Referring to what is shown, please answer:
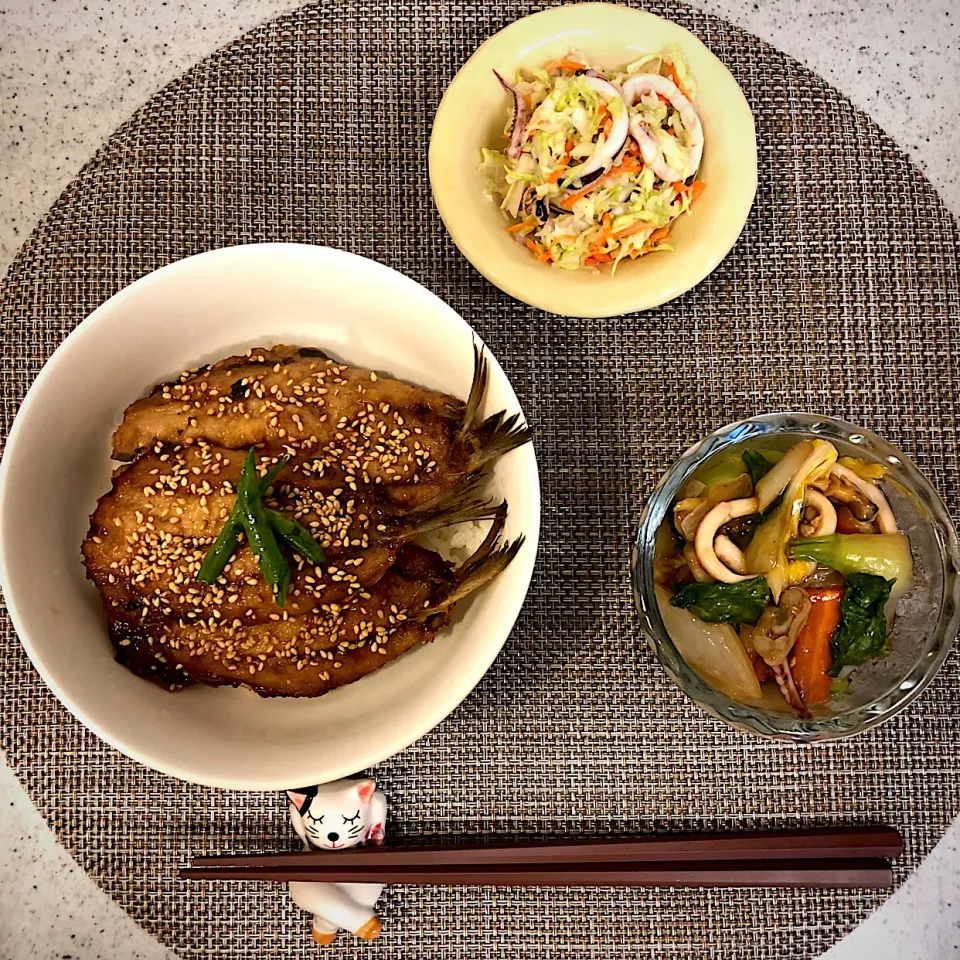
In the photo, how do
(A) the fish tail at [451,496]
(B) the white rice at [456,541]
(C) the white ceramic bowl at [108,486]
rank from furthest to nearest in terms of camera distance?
(B) the white rice at [456,541] < (A) the fish tail at [451,496] < (C) the white ceramic bowl at [108,486]

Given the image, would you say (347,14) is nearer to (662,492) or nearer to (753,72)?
(753,72)

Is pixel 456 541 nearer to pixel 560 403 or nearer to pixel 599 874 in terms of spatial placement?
pixel 560 403

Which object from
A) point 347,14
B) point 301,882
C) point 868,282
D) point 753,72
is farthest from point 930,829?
point 347,14

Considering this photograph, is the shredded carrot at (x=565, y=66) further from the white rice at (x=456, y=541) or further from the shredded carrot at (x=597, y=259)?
the white rice at (x=456, y=541)

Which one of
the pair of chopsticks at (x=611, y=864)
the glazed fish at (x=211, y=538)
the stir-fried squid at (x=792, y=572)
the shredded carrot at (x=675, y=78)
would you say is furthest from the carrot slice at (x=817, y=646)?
the shredded carrot at (x=675, y=78)

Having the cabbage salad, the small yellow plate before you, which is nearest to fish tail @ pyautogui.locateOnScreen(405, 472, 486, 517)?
the small yellow plate

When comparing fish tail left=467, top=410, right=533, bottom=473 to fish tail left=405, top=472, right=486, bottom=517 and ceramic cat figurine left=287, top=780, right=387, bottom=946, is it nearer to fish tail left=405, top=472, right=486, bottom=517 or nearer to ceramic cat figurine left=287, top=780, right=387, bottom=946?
fish tail left=405, top=472, right=486, bottom=517

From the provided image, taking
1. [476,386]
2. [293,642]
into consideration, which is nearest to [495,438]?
[476,386]
